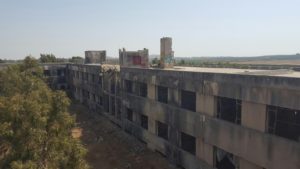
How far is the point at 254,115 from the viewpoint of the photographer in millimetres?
21359

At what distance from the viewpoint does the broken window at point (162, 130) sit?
110 ft

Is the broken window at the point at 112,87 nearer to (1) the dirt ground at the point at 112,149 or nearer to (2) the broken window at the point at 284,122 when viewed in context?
(1) the dirt ground at the point at 112,149

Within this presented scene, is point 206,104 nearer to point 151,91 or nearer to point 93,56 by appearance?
point 151,91

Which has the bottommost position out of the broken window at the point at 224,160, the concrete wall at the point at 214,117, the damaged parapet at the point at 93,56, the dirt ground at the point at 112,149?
the dirt ground at the point at 112,149

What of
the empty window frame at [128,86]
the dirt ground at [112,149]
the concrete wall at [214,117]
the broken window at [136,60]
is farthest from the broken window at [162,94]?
the broken window at [136,60]

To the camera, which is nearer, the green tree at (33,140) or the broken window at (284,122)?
the green tree at (33,140)

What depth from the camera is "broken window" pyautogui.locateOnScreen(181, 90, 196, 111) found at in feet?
92.3

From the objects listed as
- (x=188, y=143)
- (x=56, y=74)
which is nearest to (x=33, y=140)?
(x=188, y=143)

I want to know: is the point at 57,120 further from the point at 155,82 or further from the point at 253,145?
the point at 155,82

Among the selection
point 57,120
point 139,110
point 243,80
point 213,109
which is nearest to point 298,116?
point 243,80

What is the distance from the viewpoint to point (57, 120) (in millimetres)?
20047

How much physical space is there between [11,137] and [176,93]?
17.4 m

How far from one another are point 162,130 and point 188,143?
5.46 meters

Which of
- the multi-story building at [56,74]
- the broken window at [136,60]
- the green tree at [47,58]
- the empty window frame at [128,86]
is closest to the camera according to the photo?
the broken window at [136,60]
